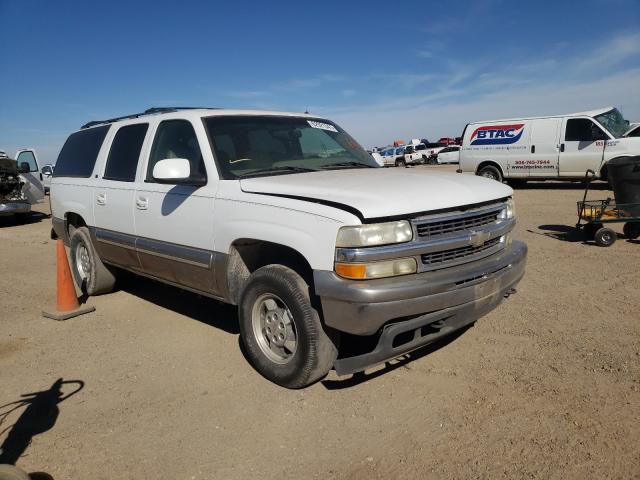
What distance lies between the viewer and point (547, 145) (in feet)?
47.7

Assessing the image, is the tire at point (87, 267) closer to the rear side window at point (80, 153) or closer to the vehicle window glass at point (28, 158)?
the rear side window at point (80, 153)

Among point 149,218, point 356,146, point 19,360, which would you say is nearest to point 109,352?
point 19,360

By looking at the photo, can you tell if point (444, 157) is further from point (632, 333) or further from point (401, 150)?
point (632, 333)

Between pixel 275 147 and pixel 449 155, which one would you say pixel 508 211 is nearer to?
pixel 275 147

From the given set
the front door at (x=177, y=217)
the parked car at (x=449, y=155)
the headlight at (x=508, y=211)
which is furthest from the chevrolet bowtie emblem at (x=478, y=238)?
the parked car at (x=449, y=155)

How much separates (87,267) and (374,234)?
14.2 ft

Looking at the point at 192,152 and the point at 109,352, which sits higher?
the point at 192,152

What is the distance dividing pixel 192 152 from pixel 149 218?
764 mm

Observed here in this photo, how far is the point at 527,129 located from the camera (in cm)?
1484

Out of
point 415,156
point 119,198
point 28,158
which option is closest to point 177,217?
point 119,198

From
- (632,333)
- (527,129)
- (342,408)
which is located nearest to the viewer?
(342,408)

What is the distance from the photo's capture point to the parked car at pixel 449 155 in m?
35.6

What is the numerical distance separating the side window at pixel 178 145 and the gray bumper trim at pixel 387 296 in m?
1.59

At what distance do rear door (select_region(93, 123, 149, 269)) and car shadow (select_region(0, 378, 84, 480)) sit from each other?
4.82 feet
